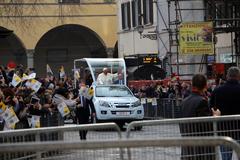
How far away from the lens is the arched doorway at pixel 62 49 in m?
63.9

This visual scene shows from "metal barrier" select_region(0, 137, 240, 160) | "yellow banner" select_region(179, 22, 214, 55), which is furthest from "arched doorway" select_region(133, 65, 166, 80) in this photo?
"metal barrier" select_region(0, 137, 240, 160)

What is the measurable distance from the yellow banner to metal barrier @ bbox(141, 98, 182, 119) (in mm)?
2146

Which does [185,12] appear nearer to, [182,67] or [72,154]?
[182,67]

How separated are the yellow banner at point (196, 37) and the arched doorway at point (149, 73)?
1034 centimetres

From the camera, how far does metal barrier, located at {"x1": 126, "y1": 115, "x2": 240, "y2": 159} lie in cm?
848

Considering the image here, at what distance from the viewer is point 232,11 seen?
32.0m

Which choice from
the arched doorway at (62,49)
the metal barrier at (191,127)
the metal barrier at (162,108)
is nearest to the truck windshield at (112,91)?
the metal barrier at (162,108)

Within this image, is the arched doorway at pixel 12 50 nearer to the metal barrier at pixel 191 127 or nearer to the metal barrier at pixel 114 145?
the metal barrier at pixel 191 127

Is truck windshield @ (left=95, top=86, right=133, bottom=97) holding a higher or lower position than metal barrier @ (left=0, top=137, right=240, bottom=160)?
lower

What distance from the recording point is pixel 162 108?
1115 inches

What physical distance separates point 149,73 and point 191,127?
30.8 metres

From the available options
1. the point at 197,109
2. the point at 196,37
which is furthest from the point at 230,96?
the point at 196,37

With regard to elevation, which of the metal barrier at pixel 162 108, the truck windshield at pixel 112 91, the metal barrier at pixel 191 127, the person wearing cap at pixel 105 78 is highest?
the person wearing cap at pixel 105 78

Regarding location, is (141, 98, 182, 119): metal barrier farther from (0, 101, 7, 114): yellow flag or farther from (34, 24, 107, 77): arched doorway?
(34, 24, 107, 77): arched doorway
